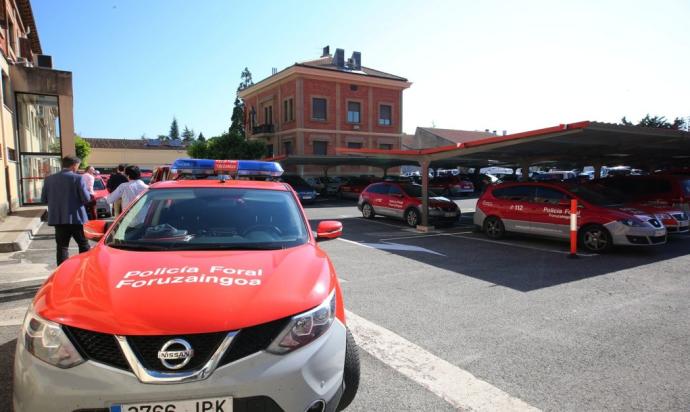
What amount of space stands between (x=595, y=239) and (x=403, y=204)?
6412 millimetres

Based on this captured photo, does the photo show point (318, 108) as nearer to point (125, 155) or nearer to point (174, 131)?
point (125, 155)

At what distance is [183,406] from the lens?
213 centimetres

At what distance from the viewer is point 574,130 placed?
9.64m

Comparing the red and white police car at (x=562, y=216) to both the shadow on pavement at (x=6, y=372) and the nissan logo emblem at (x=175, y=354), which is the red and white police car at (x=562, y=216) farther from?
the shadow on pavement at (x=6, y=372)

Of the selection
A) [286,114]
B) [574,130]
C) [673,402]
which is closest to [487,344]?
[673,402]

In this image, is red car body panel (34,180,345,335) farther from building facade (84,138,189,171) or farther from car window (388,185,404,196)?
building facade (84,138,189,171)

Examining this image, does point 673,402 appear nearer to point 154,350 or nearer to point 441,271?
point 154,350

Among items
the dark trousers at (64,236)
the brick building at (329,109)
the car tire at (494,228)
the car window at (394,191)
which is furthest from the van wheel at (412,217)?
the brick building at (329,109)

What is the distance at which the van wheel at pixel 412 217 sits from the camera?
47.2 feet

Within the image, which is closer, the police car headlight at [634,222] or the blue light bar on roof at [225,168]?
the blue light bar on roof at [225,168]

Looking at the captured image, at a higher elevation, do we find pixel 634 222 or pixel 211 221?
pixel 211 221

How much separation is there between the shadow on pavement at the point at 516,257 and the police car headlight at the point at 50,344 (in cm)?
593

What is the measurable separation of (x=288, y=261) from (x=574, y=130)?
8.75 meters

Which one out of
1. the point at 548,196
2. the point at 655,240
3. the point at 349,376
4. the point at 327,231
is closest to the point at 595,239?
the point at 655,240
